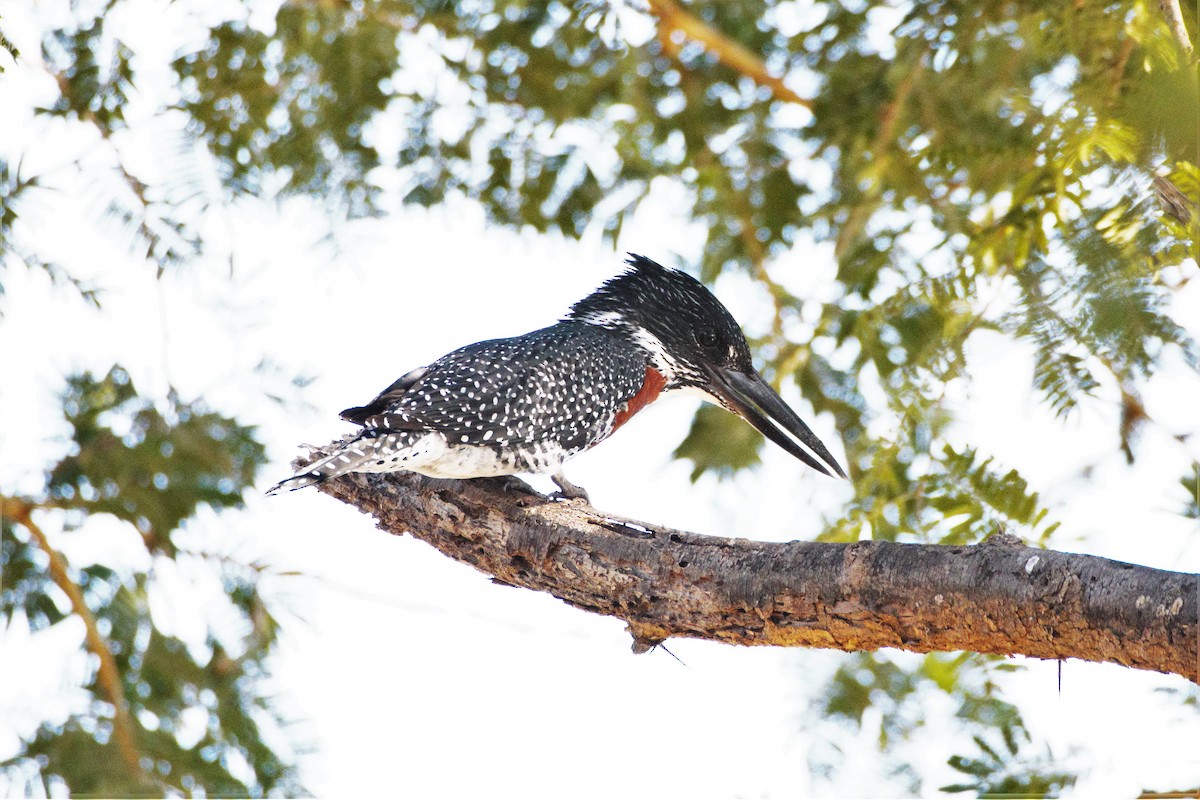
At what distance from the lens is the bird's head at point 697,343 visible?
3.42 meters

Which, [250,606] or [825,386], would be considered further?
[825,386]

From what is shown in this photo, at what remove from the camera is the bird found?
8.81 ft

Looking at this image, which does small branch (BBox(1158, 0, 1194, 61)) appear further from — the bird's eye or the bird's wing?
the bird's eye

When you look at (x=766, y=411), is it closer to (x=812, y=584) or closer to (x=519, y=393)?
(x=519, y=393)

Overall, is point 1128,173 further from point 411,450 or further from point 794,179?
point 794,179

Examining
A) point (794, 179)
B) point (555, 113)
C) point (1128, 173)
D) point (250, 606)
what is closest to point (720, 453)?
point (794, 179)

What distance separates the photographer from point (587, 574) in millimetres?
2471

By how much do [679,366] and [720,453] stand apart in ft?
2.25

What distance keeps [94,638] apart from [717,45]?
2.74m

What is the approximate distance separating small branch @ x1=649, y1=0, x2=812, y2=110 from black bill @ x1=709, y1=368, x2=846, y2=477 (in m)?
1.03

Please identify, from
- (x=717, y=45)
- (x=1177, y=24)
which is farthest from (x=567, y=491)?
(x=1177, y=24)

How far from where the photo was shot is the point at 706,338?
3.43 m

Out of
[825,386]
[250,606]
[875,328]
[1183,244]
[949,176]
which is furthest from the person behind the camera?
[825,386]

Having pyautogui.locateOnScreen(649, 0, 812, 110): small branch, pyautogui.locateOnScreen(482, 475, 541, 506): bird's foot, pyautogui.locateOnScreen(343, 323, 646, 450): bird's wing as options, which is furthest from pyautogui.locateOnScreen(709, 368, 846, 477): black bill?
pyautogui.locateOnScreen(649, 0, 812, 110): small branch
